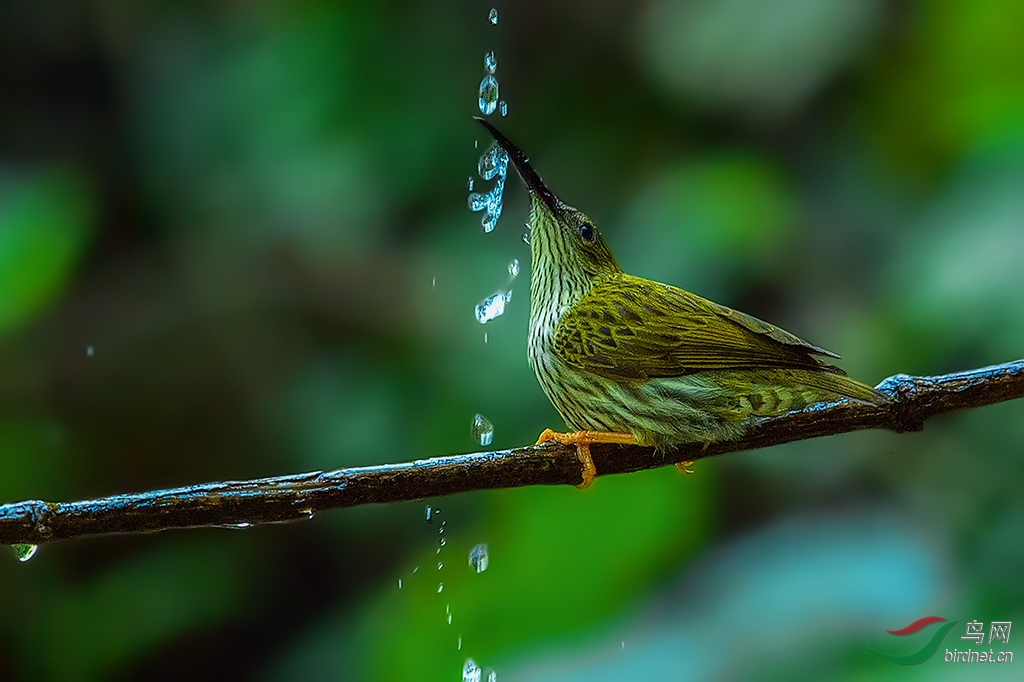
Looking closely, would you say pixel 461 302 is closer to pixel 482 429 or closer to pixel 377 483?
pixel 482 429

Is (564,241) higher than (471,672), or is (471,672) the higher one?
(564,241)

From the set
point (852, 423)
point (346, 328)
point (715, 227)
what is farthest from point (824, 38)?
point (852, 423)

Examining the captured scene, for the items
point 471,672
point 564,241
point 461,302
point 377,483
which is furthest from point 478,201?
point 461,302

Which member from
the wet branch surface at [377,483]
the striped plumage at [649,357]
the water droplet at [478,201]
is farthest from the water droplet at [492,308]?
the wet branch surface at [377,483]

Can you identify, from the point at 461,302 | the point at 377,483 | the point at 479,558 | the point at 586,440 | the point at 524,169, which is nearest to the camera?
the point at 377,483

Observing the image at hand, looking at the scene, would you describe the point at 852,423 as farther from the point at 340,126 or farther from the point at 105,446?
the point at 105,446

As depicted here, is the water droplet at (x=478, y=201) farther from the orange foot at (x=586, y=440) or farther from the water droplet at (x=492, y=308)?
the orange foot at (x=586, y=440)

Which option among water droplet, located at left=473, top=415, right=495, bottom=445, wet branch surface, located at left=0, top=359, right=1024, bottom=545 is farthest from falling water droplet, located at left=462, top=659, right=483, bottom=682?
wet branch surface, located at left=0, top=359, right=1024, bottom=545
